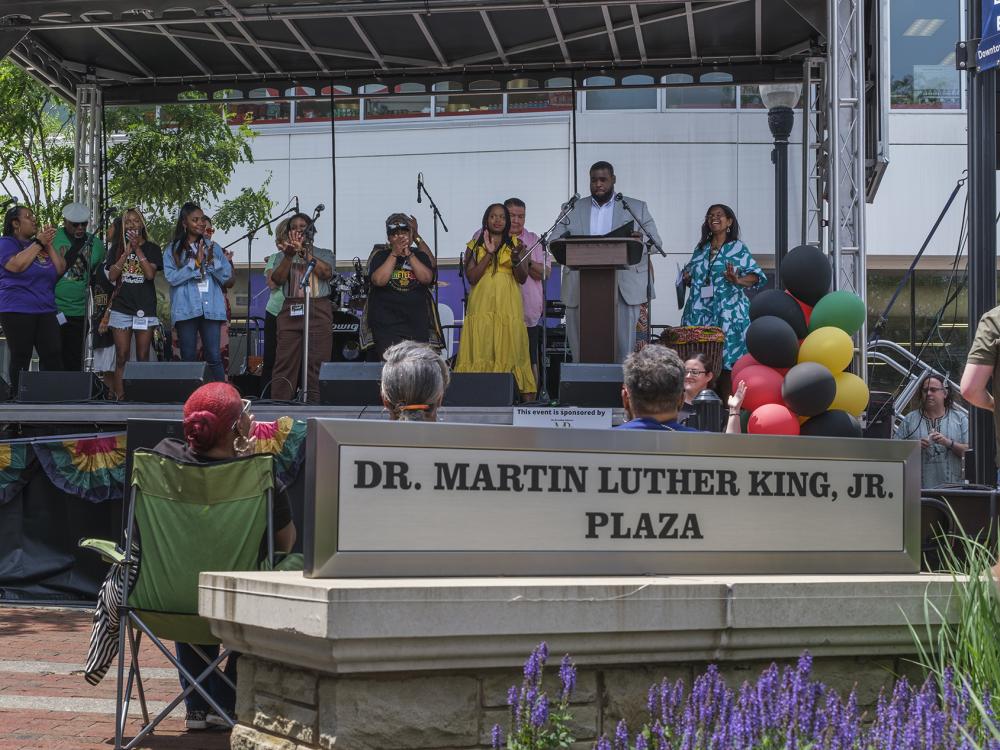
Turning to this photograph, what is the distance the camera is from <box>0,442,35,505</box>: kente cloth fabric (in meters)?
8.67

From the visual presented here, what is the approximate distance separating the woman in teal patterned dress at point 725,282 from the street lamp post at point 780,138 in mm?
325

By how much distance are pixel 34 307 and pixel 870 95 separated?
697 centimetres

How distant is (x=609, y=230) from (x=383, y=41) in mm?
3030

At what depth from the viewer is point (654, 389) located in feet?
13.1

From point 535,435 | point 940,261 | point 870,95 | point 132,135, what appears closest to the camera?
point 535,435

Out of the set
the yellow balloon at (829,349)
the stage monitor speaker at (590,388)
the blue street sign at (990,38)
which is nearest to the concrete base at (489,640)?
the yellow balloon at (829,349)

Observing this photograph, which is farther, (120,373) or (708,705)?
(120,373)

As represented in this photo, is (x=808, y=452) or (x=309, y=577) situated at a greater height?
(x=808, y=452)

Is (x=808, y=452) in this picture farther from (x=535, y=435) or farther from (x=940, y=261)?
(x=940, y=261)

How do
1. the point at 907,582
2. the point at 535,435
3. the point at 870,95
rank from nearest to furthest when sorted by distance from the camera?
the point at 535,435
the point at 907,582
the point at 870,95

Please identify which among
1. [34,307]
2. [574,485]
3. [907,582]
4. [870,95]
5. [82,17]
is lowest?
[907,582]

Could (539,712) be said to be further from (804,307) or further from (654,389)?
(804,307)

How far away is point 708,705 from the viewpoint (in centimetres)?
305

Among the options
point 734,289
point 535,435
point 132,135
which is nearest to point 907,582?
point 535,435
